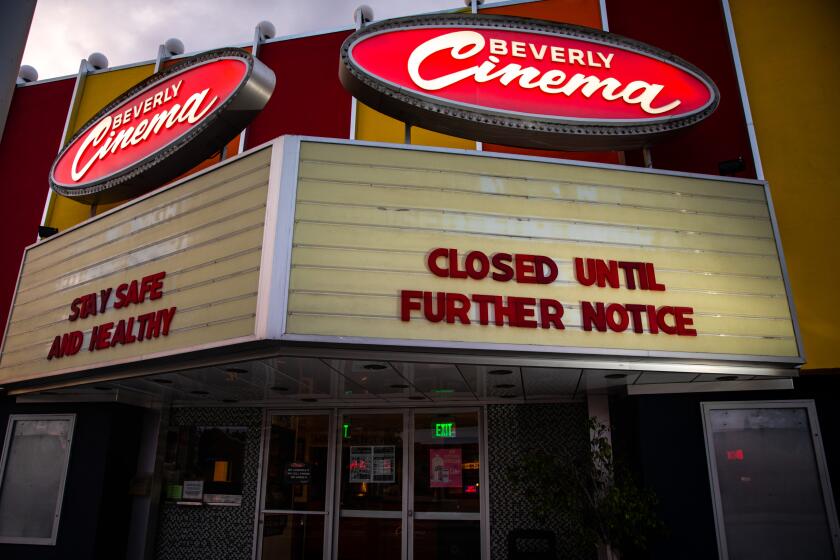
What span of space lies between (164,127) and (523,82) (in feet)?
14.2

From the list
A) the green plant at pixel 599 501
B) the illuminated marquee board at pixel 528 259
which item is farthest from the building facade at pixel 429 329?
the green plant at pixel 599 501

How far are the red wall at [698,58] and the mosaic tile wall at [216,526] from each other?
715cm

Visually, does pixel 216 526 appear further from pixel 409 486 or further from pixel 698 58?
pixel 698 58

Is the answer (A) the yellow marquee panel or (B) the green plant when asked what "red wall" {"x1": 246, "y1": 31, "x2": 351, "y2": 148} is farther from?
(B) the green plant

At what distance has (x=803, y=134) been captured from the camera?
740 cm

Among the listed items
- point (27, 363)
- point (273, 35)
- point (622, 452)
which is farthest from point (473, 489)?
point (273, 35)

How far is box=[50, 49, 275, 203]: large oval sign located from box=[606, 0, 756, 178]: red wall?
5148 millimetres

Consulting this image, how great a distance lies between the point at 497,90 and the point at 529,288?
88.3 inches

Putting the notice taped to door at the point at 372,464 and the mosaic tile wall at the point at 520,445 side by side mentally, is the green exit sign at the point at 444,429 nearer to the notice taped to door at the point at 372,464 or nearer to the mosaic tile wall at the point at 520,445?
the mosaic tile wall at the point at 520,445

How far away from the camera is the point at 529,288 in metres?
5.39

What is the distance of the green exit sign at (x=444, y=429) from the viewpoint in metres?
8.58

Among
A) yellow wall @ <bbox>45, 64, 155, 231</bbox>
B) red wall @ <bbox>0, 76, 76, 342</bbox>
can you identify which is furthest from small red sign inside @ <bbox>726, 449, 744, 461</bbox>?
red wall @ <bbox>0, 76, 76, 342</bbox>

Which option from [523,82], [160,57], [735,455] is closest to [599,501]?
[735,455]

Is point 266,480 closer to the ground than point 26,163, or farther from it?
closer to the ground
